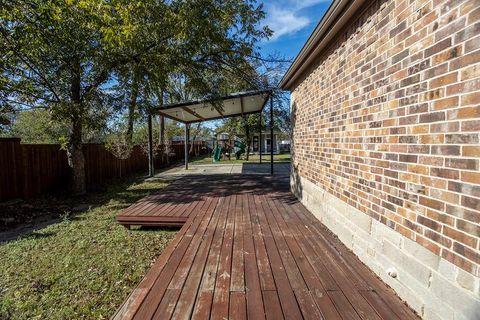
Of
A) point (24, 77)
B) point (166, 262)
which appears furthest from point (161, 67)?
point (166, 262)

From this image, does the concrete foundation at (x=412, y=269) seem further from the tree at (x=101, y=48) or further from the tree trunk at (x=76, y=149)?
the tree trunk at (x=76, y=149)

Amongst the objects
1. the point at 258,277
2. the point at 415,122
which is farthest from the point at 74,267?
the point at 415,122

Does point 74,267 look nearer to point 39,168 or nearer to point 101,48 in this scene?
point 101,48

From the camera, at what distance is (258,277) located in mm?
2260

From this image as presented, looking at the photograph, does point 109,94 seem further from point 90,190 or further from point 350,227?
point 350,227

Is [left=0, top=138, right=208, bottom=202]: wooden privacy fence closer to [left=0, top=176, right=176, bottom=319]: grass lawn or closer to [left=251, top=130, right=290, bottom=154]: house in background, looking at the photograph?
[left=0, top=176, right=176, bottom=319]: grass lawn

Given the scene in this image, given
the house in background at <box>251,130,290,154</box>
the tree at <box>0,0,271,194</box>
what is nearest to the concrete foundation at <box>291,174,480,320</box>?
the tree at <box>0,0,271,194</box>

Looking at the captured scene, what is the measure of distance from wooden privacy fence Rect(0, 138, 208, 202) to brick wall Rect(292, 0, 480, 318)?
7.16m

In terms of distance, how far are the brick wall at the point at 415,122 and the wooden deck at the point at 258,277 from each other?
0.56 m

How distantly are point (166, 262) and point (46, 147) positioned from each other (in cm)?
655

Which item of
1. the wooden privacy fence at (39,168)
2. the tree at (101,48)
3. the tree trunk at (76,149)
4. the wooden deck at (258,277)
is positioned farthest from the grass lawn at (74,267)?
the tree at (101,48)

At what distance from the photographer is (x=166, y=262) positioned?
101 inches

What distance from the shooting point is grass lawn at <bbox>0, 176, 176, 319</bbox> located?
2.26 meters

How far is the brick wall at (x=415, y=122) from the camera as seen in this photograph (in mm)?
1384
